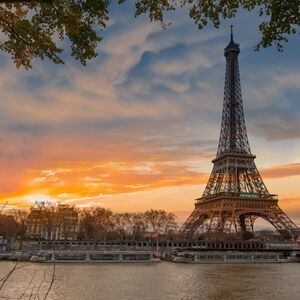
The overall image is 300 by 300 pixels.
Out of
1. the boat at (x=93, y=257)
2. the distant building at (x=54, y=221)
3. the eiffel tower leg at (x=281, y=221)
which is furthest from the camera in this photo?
the distant building at (x=54, y=221)

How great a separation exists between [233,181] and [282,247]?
51.4 ft

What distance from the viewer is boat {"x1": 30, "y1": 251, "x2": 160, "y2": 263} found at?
173 ft

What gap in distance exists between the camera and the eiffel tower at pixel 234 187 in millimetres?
76438

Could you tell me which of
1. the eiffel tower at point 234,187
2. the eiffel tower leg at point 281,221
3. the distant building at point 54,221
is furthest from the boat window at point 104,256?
the distant building at point 54,221

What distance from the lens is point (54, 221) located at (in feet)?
325

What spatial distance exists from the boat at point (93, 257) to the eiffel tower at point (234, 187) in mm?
23825

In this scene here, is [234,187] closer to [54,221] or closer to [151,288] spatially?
[54,221]

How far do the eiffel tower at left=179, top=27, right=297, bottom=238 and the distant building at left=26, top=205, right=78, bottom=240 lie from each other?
29931mm

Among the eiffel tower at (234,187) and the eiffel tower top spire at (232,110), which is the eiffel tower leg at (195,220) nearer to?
the eiffel tower at (234,187)

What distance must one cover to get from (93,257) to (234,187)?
36393 millimetres

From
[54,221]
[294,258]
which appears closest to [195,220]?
[294,258]

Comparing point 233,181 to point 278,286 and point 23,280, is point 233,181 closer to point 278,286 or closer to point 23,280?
point 278,286

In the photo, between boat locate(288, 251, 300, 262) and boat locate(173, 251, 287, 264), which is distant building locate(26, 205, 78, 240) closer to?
boat locate(173, 251, 287, 264)

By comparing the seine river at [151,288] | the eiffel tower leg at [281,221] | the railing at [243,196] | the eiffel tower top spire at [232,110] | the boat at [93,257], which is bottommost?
the seine river at [151,288]
